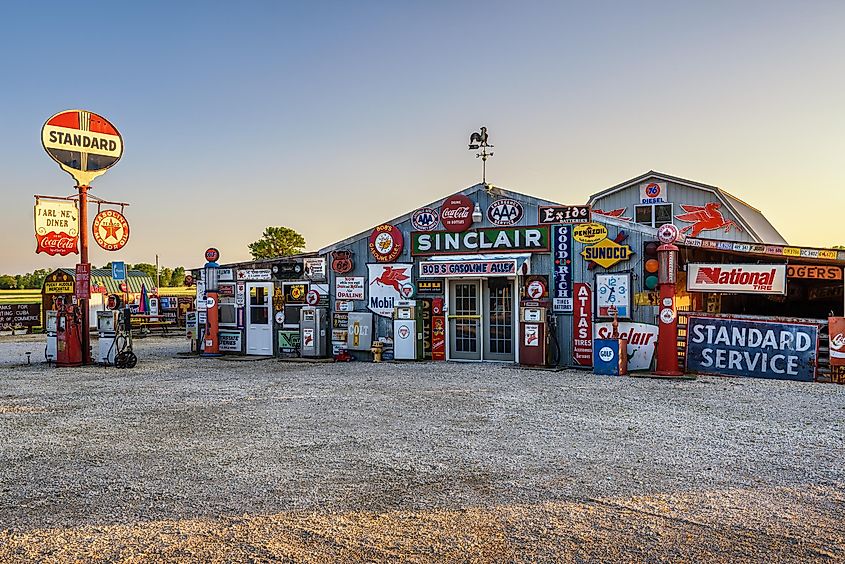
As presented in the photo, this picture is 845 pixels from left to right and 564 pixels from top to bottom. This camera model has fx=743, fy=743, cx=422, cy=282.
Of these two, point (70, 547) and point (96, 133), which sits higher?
point (96, 133)

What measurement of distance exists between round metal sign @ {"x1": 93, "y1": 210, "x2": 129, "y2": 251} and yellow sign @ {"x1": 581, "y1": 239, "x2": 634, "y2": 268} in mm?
10429

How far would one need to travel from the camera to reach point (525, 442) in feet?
25.4

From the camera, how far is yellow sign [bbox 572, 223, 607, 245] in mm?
14750

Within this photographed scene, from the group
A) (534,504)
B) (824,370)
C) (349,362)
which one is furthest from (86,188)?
(824,370)

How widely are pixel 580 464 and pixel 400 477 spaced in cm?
168

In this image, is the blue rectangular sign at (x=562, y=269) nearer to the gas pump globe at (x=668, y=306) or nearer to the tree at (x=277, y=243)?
the gas pump globe at (x=668, y=306)

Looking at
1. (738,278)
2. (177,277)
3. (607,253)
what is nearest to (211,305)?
(607,253)

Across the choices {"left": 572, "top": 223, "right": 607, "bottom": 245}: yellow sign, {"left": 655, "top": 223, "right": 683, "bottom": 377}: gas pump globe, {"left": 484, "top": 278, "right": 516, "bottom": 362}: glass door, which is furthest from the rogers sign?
{"left": 484, "top": 278, "right": 516, "bottom": 362}: glass door

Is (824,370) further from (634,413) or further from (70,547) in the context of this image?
(70,547)

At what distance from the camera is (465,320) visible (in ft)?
53.1

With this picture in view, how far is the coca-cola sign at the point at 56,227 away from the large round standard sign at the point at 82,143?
0.71 meters

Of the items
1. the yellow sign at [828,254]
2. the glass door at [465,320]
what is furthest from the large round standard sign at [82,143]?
the yellow sign at [828,254]

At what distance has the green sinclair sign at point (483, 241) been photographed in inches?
608

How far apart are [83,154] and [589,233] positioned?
36.2 feet
